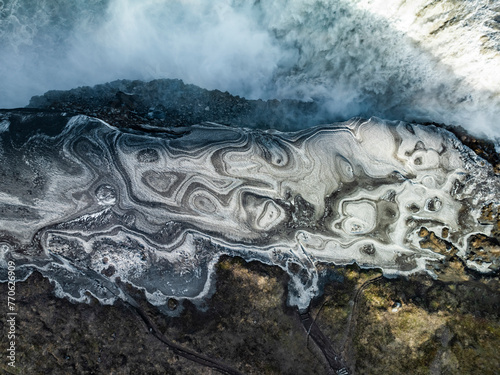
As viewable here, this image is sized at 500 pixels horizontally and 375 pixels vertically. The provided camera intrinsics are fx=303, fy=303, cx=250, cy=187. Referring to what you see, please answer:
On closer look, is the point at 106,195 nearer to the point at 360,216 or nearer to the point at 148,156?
the point at 148,156

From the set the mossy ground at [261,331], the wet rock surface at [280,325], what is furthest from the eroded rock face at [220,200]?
the mossy ground at [261,331]

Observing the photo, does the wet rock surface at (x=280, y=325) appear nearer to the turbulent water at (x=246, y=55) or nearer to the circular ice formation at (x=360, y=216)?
the circular ice formation at (x=360, y=216)

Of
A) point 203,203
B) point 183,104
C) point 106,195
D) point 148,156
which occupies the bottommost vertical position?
point 106,195

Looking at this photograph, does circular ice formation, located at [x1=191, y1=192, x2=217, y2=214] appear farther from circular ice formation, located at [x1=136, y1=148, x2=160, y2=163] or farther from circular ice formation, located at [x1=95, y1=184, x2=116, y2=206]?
circular ice formation, located at [x1=95, y1=184, x2=116, y2=206]

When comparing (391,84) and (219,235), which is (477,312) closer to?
(391,84)

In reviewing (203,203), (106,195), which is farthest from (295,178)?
(106,195)
